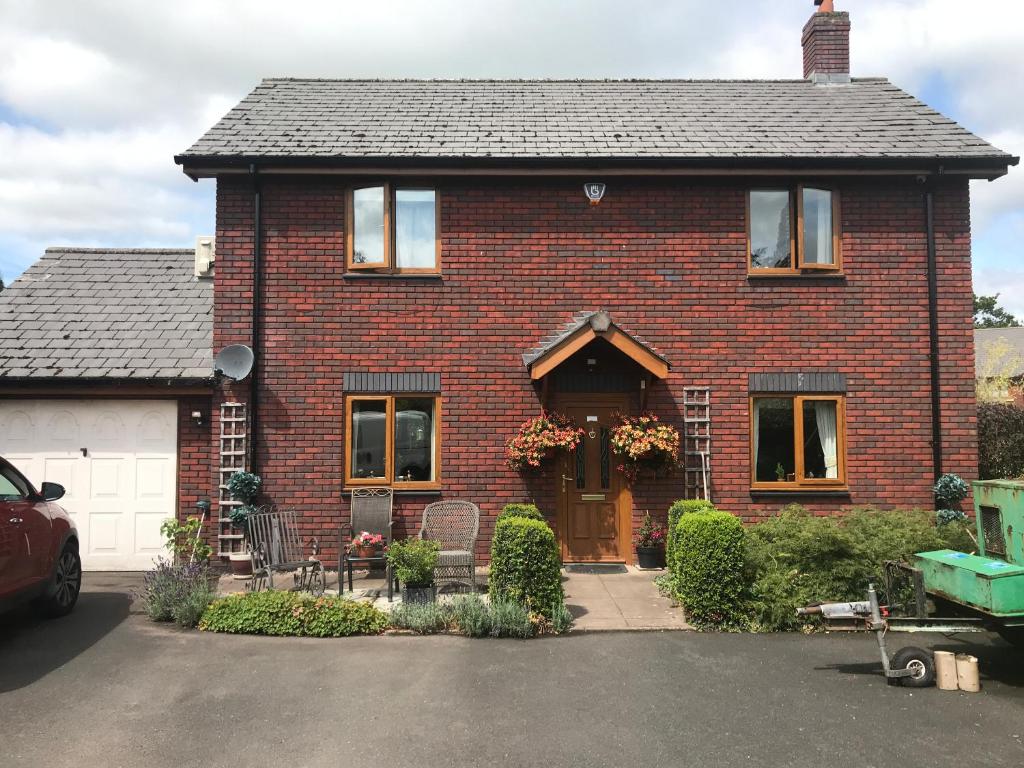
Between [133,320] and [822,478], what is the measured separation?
34.3 ft

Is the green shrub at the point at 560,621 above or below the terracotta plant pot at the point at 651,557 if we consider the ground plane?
below

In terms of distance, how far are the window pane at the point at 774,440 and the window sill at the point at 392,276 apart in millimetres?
4846

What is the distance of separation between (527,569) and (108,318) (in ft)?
26.2

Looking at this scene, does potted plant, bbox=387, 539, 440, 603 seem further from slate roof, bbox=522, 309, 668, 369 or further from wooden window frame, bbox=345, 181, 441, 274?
wooden window frame, bbox=345, 181, 441, 274

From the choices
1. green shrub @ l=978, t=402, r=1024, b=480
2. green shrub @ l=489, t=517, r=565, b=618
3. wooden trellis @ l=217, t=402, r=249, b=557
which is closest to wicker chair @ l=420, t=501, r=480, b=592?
green shrub @ l=489, t=517, r=565, b=618

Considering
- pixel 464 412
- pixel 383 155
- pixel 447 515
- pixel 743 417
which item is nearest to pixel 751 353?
pixel 743 417

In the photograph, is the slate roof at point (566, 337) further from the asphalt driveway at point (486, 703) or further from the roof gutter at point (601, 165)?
the asphalt driveway at point (486, 703)

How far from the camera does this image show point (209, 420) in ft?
33.0

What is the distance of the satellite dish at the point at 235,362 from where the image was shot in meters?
9.42

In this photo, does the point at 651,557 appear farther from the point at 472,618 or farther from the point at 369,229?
the point at 369,229

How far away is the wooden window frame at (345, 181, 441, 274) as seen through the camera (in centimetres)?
987

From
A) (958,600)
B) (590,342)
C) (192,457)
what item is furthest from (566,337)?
(192,457)

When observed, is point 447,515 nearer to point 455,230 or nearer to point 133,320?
point 455,230

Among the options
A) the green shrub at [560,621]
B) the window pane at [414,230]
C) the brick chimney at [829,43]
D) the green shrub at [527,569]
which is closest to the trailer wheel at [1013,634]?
the green shrub at [560,621]
